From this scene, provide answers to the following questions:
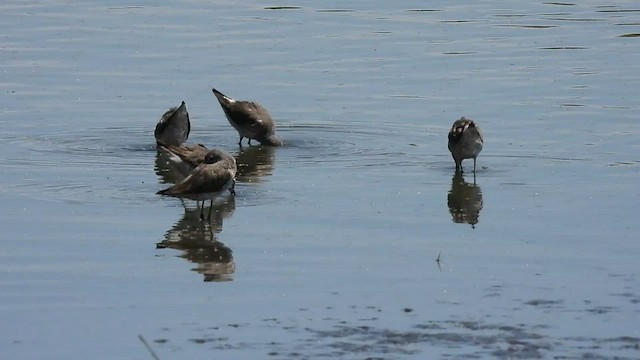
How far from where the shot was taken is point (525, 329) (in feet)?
36.3

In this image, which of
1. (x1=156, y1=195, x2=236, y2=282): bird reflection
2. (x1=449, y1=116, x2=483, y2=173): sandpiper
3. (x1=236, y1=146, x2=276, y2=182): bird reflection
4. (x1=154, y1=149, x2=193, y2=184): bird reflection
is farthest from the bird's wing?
(x1=449, y1=116, x2=483, y2=173): sandpiper

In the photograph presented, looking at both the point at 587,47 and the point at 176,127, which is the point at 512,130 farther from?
Answer: the point at 587,47

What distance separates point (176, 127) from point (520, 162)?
4155mm

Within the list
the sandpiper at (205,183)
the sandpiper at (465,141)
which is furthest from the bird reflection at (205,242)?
the sandpiper at (465,141)

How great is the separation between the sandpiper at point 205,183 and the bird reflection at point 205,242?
0.19 m

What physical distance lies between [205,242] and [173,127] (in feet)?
17.2

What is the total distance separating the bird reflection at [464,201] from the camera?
1534 centimetres

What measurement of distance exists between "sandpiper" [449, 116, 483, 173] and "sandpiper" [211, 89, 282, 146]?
→ 2.89 m

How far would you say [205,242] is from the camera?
14398 mm

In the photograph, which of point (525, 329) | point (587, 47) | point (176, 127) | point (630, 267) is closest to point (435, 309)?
point (525, 329)

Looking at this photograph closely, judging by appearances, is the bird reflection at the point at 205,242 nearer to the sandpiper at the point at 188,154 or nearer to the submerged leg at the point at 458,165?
the sandpiper at the point at 188,154

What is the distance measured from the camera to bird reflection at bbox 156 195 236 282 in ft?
43.3

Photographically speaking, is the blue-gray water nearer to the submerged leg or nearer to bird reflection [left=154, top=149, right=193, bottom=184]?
bird reflection [left=154, top=149, right=193, bottom=184]

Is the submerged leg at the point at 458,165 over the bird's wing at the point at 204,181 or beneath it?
beneath
